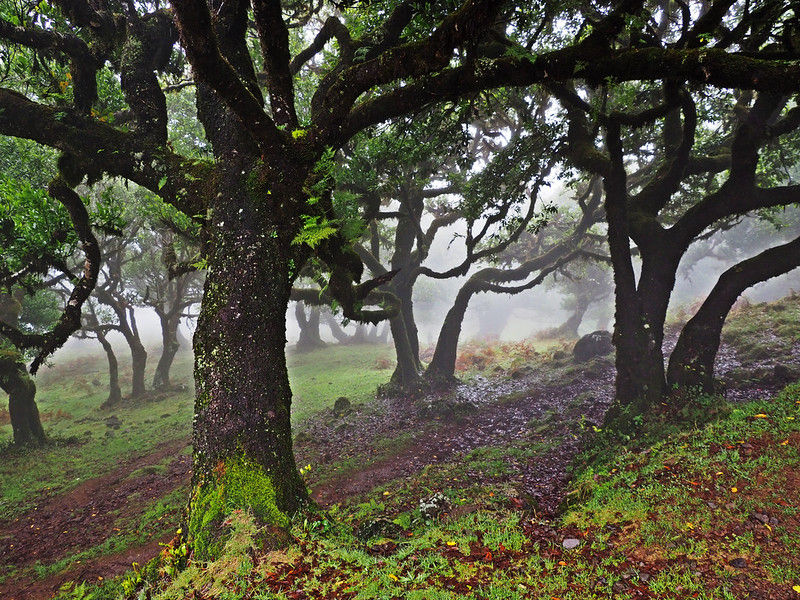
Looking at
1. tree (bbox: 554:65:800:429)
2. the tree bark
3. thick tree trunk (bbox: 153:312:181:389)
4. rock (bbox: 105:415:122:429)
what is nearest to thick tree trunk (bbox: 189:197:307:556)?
tree (bbox: 554:65:800:429)

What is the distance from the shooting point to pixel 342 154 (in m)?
14.3

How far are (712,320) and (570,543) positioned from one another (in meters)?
8.10

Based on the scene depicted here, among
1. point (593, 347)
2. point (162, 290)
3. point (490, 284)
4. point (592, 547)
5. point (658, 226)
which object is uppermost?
point (162, 290)

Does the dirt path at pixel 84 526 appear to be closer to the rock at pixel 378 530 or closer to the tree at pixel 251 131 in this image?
the tree at pixel 251 131

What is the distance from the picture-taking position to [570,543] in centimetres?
456

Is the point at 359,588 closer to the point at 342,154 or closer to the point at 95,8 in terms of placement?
the point at 95,8

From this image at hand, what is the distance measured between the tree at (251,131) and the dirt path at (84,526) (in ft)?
13.5

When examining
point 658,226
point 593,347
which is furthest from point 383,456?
point 593,347

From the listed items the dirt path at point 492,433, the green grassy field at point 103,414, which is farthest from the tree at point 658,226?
the green grassy field at point 103,414

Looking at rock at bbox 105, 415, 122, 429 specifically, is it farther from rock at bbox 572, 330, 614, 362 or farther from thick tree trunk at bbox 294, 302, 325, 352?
rock at bbox 572, 330, 614, 362

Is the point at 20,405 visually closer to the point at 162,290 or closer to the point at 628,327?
the point at 162,290

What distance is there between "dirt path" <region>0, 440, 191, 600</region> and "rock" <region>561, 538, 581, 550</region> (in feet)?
23.8

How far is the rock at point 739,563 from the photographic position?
147 inches

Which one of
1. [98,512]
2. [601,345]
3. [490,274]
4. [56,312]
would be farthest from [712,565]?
[56,312]
